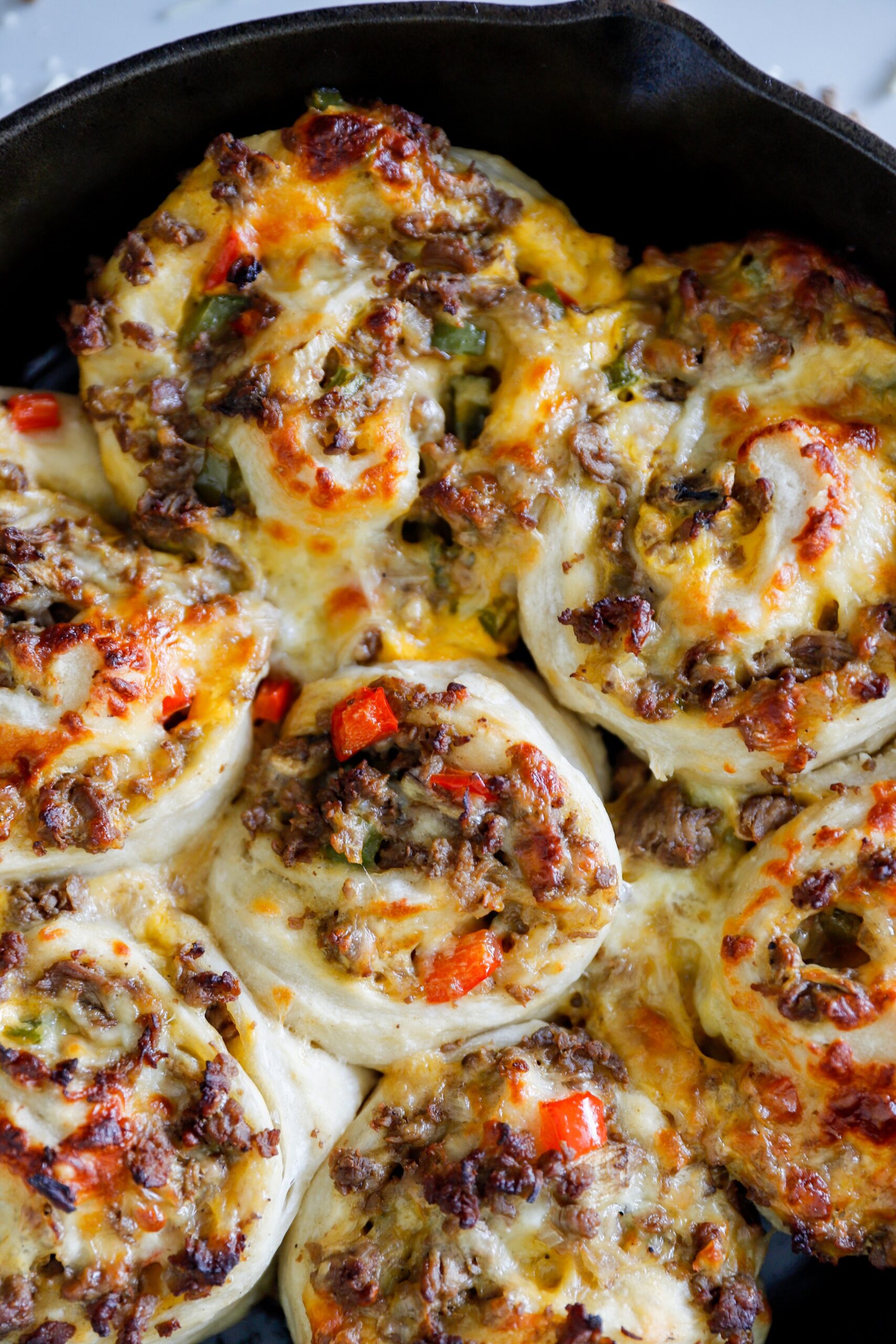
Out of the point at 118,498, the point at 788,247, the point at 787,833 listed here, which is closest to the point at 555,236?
the point at 788,247

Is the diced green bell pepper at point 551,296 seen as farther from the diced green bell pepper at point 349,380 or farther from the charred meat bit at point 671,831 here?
the charred meat bit at point 671,831

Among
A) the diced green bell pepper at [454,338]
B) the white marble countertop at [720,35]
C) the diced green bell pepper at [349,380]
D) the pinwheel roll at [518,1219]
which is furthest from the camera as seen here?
the white marble countertop at [720,35]

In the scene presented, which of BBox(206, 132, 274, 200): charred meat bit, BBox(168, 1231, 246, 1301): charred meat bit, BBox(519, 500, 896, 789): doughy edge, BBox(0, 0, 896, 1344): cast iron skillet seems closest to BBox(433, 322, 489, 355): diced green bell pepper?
BBox(519, 500, 896, 789): doughy edge

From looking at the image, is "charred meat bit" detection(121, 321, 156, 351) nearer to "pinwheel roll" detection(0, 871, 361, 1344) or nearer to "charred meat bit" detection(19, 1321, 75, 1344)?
"pinwheel roll" detection(0, 871, 361, 1344)

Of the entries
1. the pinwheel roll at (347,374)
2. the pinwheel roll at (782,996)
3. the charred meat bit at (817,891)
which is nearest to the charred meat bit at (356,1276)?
the pinwheel roll at (782,996)

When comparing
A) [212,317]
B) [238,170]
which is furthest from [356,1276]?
[238,170]
